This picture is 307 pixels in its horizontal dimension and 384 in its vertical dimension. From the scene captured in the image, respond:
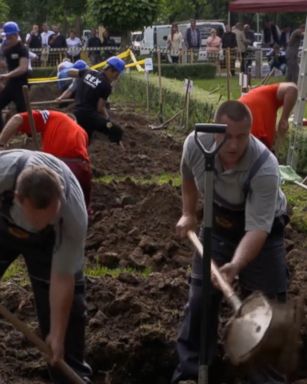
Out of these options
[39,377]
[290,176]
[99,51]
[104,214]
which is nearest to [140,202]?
[104,214]

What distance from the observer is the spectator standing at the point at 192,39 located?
123 feet

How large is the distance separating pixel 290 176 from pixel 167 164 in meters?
2.75

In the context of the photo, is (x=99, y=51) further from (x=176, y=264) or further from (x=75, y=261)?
(x=75, y=261)

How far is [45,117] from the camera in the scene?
9578mm

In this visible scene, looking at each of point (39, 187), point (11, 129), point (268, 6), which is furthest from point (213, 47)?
point (39, 187)

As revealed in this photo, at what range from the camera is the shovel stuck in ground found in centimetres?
522

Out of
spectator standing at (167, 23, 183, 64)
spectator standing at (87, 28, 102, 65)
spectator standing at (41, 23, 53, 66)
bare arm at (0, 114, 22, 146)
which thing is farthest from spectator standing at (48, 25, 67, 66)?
bare arm at (0, 114, 22, 146)

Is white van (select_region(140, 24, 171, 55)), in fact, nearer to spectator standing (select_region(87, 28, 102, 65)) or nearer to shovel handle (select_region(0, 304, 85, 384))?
spectator standing (select_region(87, 28, 102, 65))

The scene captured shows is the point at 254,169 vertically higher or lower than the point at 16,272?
higher

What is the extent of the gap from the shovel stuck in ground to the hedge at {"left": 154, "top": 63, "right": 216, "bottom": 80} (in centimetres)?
2901

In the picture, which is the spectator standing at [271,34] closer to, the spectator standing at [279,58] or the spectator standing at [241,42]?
the spectator standing at [279,58]

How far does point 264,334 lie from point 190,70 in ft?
98.4

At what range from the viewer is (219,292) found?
6480 millimetres

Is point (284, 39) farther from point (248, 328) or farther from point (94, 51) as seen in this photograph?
point (248, 328)
